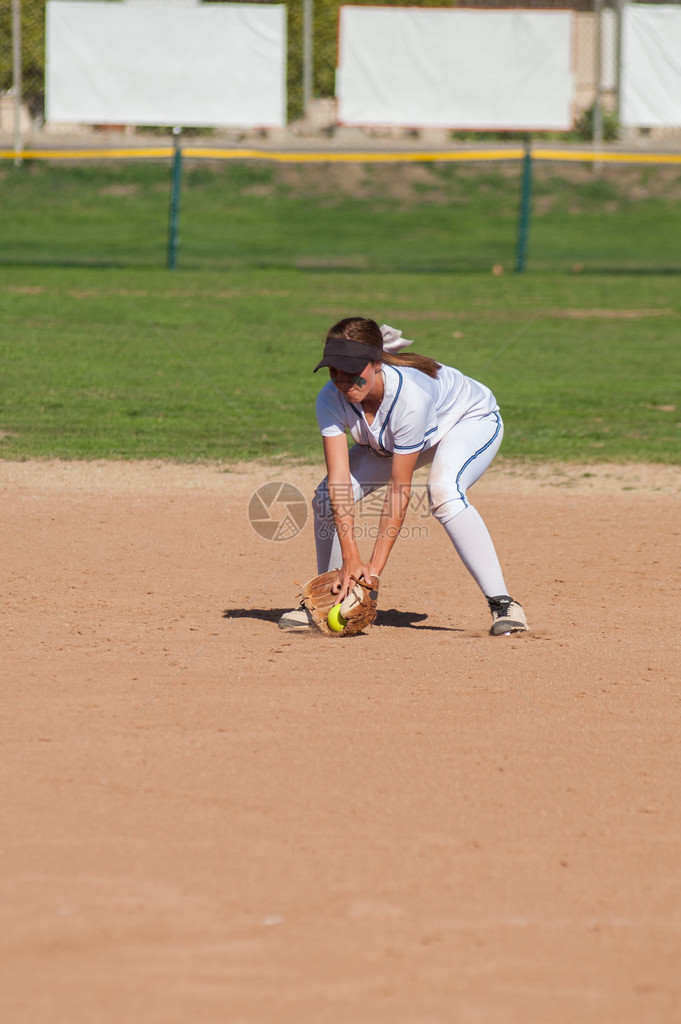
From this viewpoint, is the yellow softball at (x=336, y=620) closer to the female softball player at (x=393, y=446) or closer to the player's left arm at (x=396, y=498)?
the female softball player at (x=393, y=446)

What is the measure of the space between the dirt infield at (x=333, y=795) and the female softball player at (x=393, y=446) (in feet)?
1.22

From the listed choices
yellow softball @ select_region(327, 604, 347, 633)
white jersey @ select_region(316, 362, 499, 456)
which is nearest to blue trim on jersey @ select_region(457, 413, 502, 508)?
white jersey @ select_region(316, 362, 499, 456)

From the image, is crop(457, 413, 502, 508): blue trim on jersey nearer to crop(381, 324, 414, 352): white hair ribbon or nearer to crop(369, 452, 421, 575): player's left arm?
crop(369, 452, 421, 575): player's left arm

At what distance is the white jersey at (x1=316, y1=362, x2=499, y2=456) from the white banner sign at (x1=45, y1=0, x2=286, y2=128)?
48.0ft

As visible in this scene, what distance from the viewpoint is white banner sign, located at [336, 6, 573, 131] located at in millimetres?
19016

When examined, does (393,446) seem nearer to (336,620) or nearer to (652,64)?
(336,620)

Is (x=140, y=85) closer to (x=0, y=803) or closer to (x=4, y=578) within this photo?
(x=4, y=578)

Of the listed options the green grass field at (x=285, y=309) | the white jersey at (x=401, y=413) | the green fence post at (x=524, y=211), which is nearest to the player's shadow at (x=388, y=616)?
the white jersey at (x=401, y=413)

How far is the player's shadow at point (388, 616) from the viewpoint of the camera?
5504 millimetres

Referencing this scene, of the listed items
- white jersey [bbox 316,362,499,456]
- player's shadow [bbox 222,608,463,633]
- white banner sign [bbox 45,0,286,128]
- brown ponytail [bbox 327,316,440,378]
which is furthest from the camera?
white banner sign [bbox 45,0,286,128]

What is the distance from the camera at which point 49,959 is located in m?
2.78

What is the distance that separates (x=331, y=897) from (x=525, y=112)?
18188mm

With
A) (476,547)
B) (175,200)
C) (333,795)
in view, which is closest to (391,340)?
(476,547)

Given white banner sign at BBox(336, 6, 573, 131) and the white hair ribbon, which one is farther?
white banner sign at BBox(336, 6, 573, 131)
